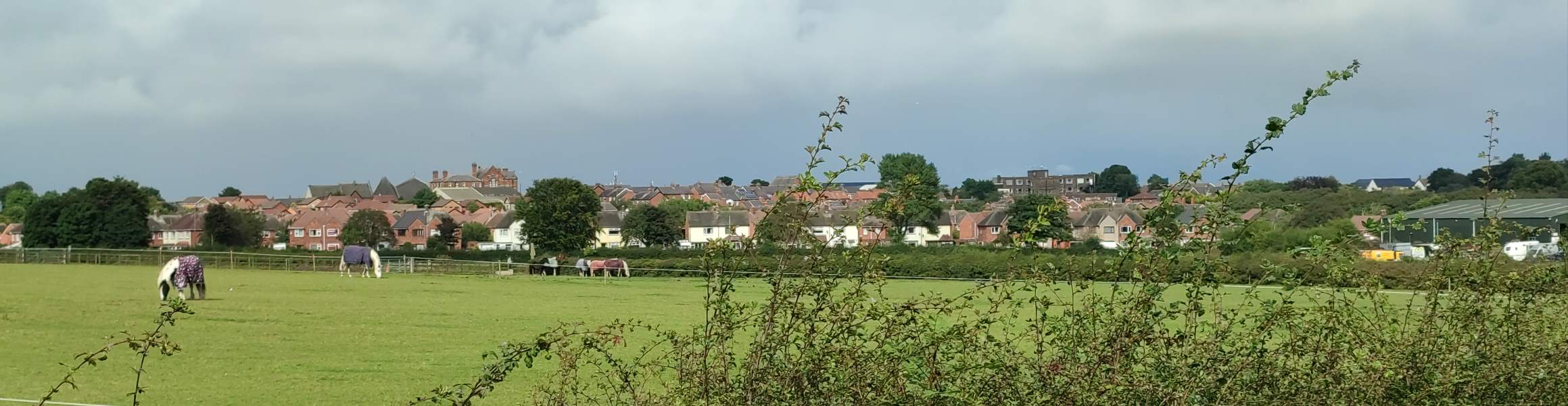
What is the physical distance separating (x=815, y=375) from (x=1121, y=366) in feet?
3.92

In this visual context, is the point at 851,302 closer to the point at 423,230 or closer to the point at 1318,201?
the point at 1318,201

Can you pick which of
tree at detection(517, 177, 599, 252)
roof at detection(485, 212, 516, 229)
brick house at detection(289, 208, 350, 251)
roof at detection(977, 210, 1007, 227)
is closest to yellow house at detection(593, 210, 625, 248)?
roof at detection(485, 212, 516, 229)

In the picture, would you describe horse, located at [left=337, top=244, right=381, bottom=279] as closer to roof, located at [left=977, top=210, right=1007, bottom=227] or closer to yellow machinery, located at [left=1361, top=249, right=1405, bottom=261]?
yellow machinery, located at [left=1361, top=249, right=1405, bottom=261]

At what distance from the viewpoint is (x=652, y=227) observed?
8869 cm

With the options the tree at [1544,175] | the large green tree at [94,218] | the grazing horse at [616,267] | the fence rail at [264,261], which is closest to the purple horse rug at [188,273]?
the fence rail at [264,261]

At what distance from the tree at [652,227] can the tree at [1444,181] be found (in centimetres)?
6004

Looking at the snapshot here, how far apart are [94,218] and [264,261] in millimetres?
23005

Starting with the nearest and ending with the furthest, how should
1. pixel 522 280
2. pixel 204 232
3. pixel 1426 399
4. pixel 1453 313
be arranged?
pixel 1426 399, pixel 1453 313, pixel 522 280, pixel 204 232

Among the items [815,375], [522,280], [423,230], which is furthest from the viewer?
[423,230]

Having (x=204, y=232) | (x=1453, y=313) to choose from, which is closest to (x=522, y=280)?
(x=1453, y=313)

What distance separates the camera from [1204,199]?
446cm

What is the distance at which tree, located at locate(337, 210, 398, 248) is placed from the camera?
93562 millimetres

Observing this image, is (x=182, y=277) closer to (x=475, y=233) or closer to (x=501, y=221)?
(x=475, y=233)

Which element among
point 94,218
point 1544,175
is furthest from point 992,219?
point 94,218
